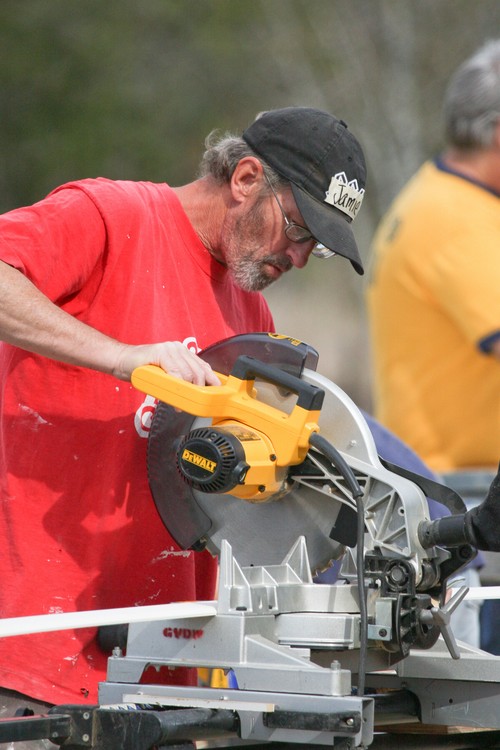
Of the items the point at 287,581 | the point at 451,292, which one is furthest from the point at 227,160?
the point at 451,292

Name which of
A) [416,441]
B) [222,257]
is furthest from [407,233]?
[222,257]

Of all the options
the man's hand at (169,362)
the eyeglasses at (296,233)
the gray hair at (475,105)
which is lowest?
the man's hand at (169,362)

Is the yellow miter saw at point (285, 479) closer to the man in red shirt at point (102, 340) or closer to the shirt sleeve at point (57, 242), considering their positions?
the man in red shirt at point (102, 340)

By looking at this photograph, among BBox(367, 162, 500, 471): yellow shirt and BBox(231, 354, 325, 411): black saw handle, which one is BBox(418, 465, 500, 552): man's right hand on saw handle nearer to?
BBox(231, 354, 325, 411): black saw handle

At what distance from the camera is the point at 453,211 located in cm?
432

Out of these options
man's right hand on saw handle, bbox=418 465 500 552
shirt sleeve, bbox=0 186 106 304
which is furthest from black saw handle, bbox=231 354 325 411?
shirt sleeve, bbox=0 186 106 304

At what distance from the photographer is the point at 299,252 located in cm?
279

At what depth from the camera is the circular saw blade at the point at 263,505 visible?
233 centimetres

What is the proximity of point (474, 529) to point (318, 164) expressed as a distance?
99cm

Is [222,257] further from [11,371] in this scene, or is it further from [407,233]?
[407,233]

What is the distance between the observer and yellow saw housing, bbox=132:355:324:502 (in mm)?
2197

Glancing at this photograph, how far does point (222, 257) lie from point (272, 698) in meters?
1.25

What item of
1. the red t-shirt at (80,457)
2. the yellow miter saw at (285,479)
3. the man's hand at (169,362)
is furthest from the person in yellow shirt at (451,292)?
the man's hand at (169,362)

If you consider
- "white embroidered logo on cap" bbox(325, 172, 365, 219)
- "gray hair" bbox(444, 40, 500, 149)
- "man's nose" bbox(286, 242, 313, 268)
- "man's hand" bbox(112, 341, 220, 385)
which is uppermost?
"gray hair" bbox(444, 40, 500, 149)
